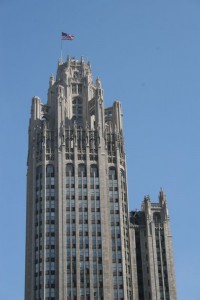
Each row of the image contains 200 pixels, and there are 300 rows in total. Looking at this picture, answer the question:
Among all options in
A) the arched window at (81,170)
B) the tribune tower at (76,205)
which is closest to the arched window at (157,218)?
the tribune tower at (76,205)

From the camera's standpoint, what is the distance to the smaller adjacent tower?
178375 mm

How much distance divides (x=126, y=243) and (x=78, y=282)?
19.4m

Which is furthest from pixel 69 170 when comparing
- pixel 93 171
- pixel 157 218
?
pixel 157 218

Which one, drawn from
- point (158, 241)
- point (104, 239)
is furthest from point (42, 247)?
point (158, 241)

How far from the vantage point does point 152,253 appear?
600 feet

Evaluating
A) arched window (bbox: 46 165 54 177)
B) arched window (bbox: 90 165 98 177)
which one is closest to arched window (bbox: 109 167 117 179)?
arched window (bbox: 90 165 98 177)

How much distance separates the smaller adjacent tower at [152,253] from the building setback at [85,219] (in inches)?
11.0

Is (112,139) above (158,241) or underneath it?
above

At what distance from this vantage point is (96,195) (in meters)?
181

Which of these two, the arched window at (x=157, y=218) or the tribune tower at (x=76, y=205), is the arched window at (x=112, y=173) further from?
the arched window at (x=157, y=218)

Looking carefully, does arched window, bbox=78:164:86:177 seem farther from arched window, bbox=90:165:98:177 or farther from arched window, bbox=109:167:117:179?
arched window, bbox=109:167:117:179

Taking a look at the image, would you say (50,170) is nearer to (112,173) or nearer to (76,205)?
(76,205)

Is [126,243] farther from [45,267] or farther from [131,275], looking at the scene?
[45,267]

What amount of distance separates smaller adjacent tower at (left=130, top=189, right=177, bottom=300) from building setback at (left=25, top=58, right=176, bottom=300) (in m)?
0.28
